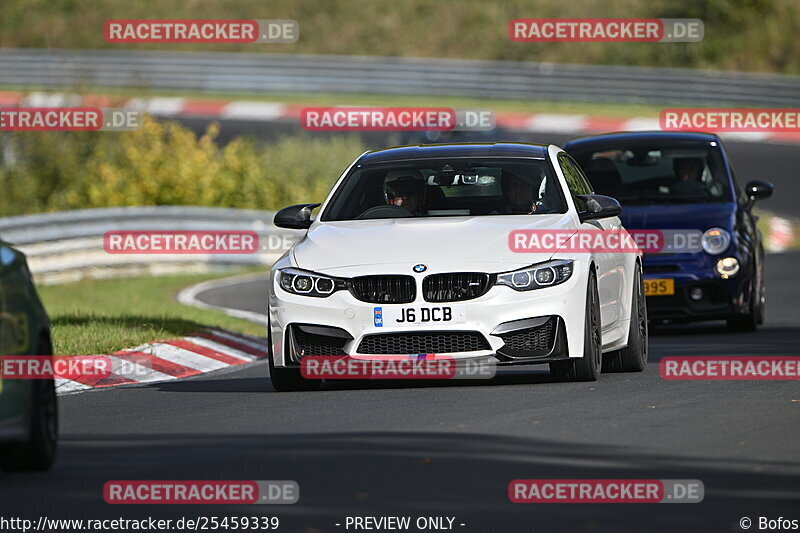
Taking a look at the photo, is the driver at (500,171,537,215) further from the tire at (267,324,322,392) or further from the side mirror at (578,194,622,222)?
the tire at (267,324,322,392)

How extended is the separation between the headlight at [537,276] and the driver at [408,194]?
119 cm

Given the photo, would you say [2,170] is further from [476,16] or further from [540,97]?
[476,16]

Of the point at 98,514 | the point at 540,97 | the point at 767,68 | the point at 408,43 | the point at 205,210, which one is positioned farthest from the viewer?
the point at 408,43

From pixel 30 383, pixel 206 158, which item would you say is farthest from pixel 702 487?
pixel 206 158

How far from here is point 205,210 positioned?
87.5ft

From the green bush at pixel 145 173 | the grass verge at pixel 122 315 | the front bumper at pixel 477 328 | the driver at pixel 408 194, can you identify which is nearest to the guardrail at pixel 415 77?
the green bush at pixel 145 173

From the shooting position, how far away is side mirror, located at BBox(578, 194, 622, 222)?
11.7 metres

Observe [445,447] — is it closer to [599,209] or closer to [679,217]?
[599,209]

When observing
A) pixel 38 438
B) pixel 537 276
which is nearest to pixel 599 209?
pixel 537 276

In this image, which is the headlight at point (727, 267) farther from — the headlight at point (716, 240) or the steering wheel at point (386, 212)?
the steering wheel at point (386, 212)

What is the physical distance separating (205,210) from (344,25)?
2776 cm

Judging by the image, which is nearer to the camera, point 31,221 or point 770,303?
point 770,303

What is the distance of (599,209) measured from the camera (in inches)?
464

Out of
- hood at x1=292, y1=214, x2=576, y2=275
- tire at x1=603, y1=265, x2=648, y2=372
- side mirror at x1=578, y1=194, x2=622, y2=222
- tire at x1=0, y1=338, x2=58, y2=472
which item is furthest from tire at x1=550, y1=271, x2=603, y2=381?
tire at x1=0, y1=338, x2=58, y2=472
